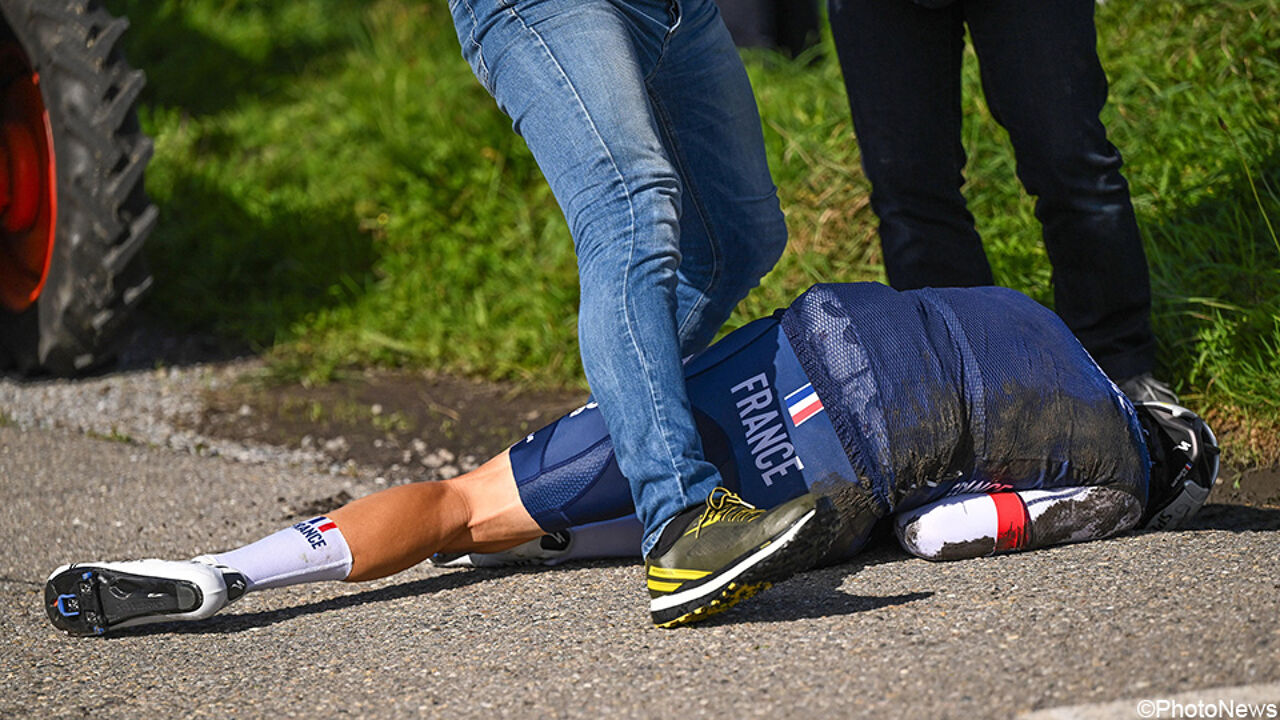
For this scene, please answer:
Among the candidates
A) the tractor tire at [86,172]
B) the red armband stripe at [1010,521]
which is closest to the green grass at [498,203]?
the tractor tire at [86,172]

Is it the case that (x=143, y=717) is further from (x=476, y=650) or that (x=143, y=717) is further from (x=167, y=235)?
(x=167, y=235)

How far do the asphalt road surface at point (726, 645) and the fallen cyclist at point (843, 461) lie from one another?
9 centimetres

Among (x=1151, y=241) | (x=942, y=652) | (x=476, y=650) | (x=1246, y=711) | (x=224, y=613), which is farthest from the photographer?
(x=1151, y=241)

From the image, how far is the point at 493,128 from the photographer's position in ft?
18.4

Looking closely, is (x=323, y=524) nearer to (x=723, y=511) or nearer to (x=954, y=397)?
(x=723, y=511)

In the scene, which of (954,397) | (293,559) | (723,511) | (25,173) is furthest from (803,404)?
(25,173)

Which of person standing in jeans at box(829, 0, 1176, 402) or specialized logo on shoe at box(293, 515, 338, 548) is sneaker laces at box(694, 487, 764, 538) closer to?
specialized logo on shoe at box(293, 515, 338, 548)

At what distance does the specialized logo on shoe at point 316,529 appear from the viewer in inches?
93.8

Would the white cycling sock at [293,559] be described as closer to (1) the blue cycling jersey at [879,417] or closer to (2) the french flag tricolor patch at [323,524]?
(2) the french flag tricolor patch at [323,524]

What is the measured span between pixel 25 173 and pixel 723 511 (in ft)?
11.2

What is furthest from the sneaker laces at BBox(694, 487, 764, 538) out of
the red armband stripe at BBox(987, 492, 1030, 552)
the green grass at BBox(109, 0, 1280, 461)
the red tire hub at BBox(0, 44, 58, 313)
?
the red tire hub at BBox(0, 44, 58, 313)

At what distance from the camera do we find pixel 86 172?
4.18 meters

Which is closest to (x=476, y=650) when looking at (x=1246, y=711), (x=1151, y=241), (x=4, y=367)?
(x=1246, y=711)

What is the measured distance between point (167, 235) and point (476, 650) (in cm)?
387
